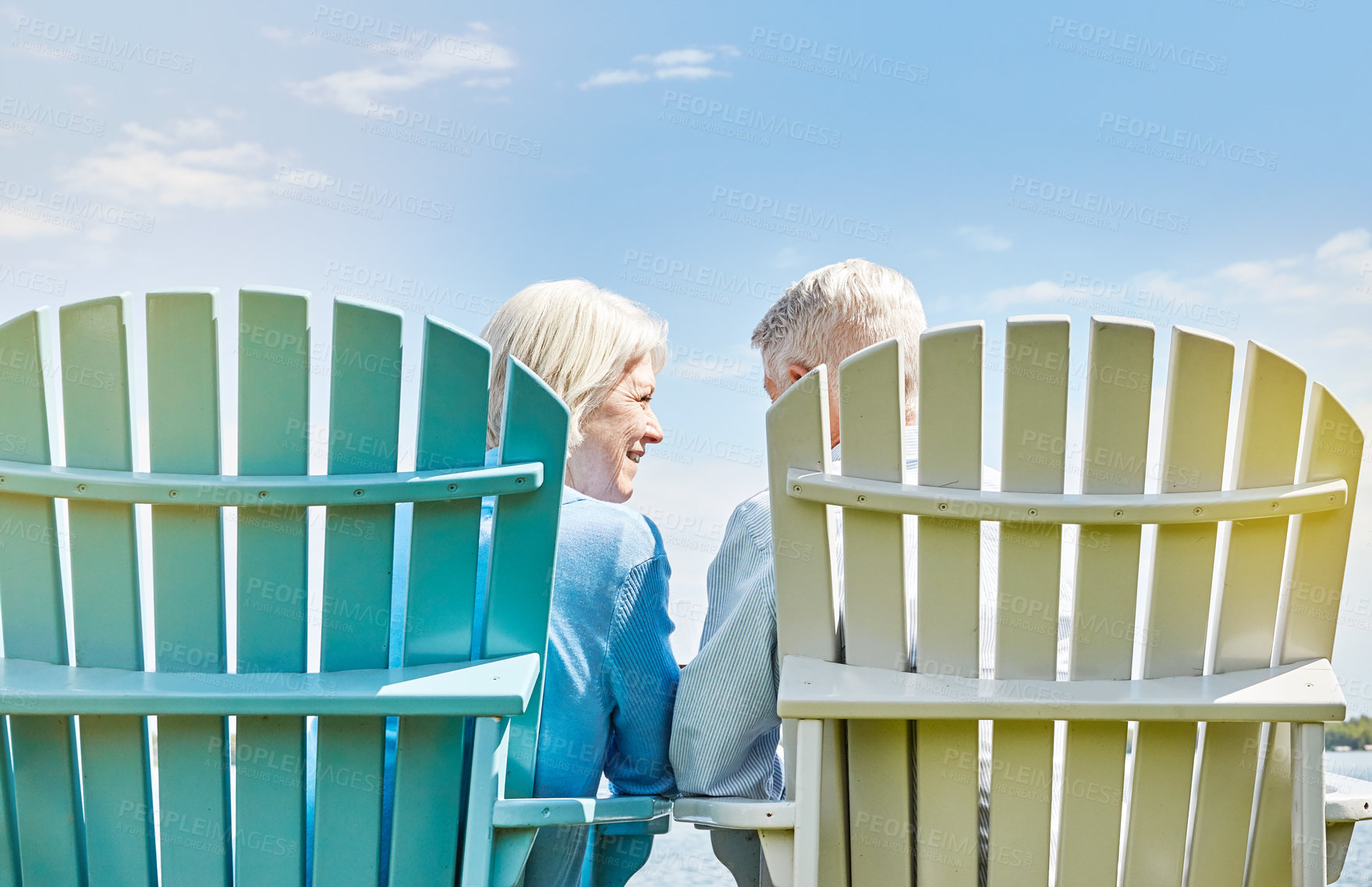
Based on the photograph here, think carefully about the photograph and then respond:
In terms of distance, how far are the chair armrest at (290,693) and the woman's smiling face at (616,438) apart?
73 cm

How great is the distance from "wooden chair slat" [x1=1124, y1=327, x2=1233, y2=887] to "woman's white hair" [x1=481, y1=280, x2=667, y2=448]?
1161 millimetres

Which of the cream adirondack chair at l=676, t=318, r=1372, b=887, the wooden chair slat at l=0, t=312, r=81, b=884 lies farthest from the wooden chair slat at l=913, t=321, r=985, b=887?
the wooden chair slat at l=0, t=312, r=81, b=884

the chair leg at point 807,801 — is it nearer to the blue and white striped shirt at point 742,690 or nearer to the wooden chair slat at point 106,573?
the blue and white striped shirt at point 742,690

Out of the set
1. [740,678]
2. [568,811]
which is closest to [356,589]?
[568,811]

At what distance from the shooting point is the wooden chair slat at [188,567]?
1.96 metres

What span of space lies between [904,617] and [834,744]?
258 mm

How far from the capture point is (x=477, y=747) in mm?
1892

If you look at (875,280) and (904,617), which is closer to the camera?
(904,617)

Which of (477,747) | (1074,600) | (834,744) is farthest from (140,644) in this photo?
Result: (1074,600)

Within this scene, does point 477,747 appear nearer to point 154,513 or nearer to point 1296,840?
point 154,513

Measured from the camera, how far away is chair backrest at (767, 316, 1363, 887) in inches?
73.4

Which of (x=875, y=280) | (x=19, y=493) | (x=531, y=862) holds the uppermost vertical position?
(x=875, y=280)

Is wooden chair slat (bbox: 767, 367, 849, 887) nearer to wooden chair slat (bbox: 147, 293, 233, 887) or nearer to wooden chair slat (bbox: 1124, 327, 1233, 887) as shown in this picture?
wooden chair slat (bbox: 1124, 327, 1233, 887)

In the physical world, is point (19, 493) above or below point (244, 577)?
above
